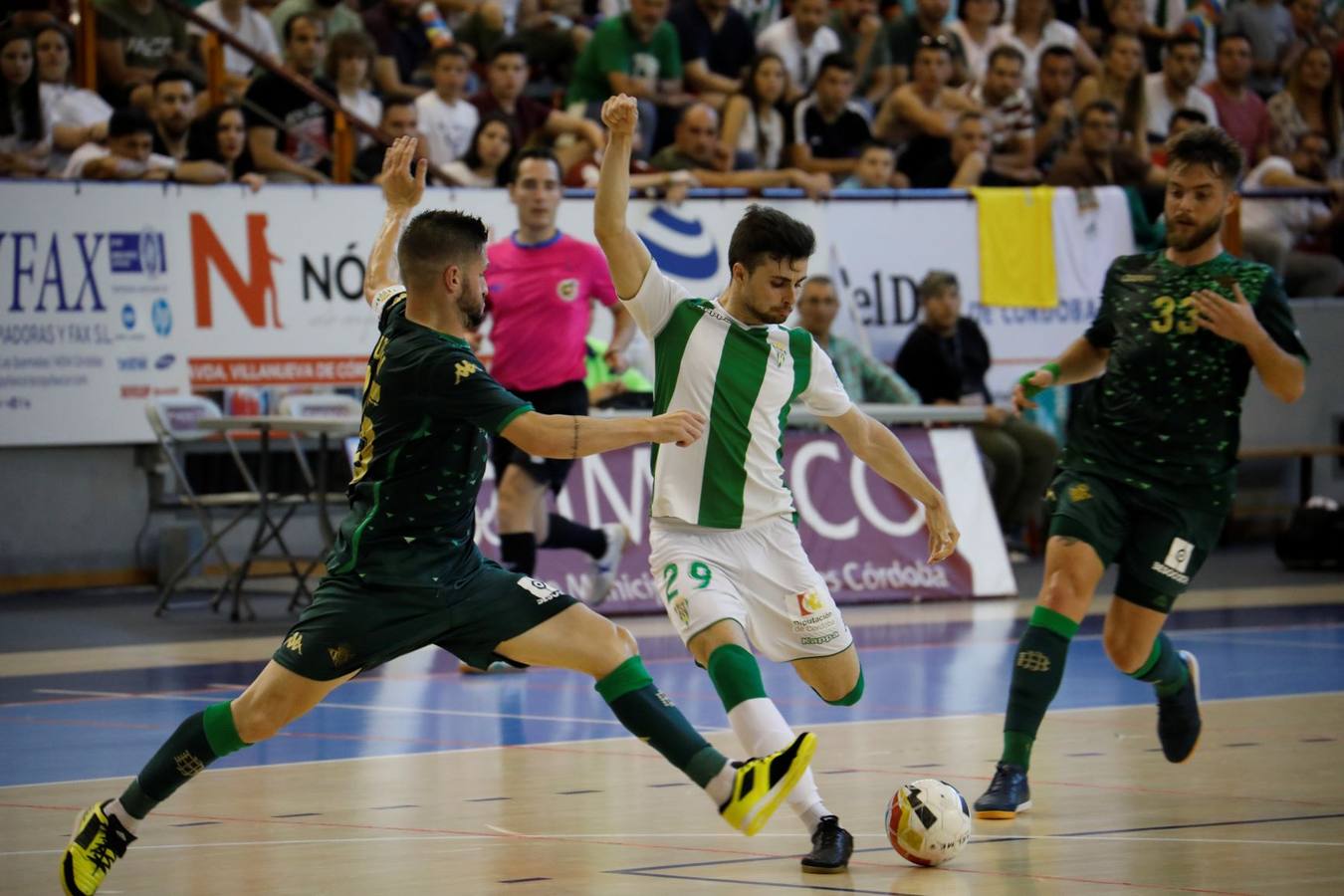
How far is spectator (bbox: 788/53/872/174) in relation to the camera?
16.1 meters

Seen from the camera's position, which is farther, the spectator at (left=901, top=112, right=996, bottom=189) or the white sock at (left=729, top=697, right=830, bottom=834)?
the spectator at (left=901, top=112, right=996, bottom=189)

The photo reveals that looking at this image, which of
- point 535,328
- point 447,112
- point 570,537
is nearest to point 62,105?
point 447,112

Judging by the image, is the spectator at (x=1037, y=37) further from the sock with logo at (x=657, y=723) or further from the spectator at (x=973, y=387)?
the sock with logo at (x=657, y=723)

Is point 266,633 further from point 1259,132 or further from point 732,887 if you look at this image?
point 1259,132

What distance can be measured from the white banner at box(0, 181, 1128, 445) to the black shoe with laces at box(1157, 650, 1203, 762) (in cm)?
766

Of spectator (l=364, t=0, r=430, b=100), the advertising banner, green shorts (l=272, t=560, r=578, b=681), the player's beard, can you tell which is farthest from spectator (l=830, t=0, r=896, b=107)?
green shorts (l=272, t=560, r=578, b=681)

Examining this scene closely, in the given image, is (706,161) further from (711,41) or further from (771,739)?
(771,739)

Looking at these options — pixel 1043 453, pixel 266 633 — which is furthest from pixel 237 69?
pixel 1043 453

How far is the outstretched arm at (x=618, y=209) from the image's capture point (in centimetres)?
580

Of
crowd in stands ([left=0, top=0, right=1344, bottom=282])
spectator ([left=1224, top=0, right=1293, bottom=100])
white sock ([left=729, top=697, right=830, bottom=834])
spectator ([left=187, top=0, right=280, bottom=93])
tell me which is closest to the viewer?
white sock ([left=729, top=697, right=830, bottom=834])

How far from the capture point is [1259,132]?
59.7ft

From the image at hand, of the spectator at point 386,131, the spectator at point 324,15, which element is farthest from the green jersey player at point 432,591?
the spectator at point 324,15

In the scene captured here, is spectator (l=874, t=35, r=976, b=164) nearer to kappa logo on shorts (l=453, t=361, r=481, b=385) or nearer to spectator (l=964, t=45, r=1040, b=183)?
spectator (l=964, t=45, r=1040, b=183)

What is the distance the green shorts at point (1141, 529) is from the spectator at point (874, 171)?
29.6 ft
